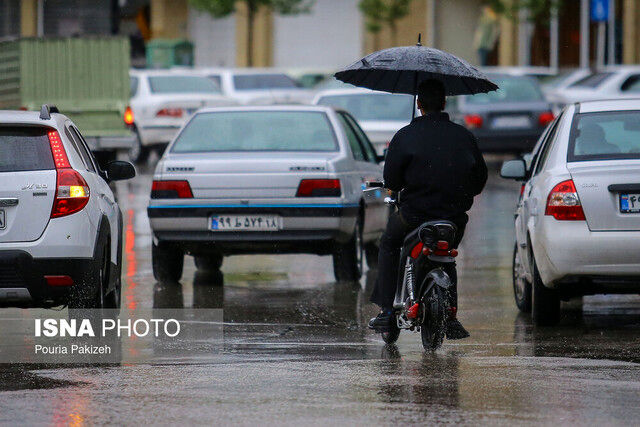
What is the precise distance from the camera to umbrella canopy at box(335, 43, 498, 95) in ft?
30.9

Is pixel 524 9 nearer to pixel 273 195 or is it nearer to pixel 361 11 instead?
pixel 361 11

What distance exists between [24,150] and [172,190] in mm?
3186

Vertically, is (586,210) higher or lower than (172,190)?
higher

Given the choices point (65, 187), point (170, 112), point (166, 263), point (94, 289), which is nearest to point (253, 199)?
point (166, 263)

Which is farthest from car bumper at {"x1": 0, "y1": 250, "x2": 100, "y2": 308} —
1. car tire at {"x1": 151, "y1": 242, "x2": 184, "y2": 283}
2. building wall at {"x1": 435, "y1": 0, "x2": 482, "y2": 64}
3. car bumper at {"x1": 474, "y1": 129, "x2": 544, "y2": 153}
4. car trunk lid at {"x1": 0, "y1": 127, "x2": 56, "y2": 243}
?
building wall at {"x1": 435, "y1": 0, "x2": 482, "y2": 64}

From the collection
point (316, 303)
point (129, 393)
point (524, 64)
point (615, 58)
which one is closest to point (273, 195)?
point (316, 303)

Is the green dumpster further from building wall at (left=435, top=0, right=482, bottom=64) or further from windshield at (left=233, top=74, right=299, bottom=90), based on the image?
windshield at (left=233, top=74, right=299, bottom=90)

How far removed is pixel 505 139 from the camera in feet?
90.7

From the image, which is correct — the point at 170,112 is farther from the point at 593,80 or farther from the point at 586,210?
the point at 586,210

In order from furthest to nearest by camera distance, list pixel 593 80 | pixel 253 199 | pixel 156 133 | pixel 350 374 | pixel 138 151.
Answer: pixel 593 80 → pixel 138 151 → pixel 156 133 → pixel 253 199 → pixel 350 374

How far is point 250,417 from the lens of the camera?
6.86 meters

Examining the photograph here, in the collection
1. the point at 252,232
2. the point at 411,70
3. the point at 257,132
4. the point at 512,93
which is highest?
the point at 411,70

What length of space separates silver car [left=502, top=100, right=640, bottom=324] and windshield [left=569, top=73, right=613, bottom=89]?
884 inches

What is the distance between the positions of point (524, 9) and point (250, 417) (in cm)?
4257
